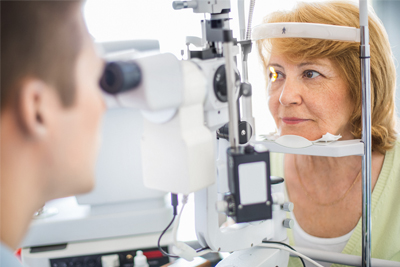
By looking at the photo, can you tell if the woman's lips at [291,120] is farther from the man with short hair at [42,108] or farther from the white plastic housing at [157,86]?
the man with short hair at [42,108]

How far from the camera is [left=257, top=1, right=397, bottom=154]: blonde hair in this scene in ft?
4.38

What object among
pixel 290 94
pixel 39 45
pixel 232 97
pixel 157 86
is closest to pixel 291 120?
pixel 290 94

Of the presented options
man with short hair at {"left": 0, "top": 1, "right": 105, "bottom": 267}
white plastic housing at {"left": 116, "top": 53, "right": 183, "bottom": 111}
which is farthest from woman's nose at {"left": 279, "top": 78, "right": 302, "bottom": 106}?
man with short hair at {"left": 0, "top": 1, "right": 105, "bottom": 267}

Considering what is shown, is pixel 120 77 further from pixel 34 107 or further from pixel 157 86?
pixel 34 107

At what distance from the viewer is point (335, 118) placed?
4.47 feet

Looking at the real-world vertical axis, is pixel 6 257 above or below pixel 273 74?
below

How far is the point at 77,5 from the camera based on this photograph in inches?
18.5

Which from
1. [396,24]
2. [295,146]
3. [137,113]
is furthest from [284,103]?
[396,24]

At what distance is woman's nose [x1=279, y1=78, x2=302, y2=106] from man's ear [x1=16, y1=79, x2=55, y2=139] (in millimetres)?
1020

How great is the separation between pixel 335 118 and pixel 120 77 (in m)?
0.97

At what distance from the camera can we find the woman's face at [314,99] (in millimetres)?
1348

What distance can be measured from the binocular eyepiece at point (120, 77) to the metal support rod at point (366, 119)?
71 cm

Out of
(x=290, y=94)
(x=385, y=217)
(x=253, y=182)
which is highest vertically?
(x=290, y=94)

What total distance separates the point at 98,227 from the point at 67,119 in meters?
0.72
